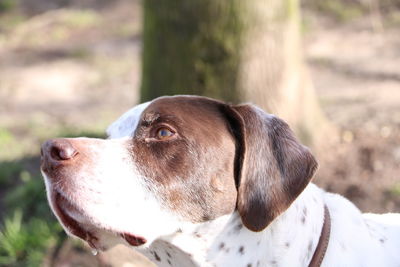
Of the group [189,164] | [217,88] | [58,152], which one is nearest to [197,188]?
[189,164]

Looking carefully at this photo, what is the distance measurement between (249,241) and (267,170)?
0.33 metres

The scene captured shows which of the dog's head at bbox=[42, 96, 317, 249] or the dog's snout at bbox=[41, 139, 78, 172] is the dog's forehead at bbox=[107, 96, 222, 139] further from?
the dog's snout at bbox=[41, 139, 78, 172]

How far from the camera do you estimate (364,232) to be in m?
2.84

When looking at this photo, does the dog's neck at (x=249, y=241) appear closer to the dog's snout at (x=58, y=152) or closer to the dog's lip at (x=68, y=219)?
the dog's lip at (x=68, y=219)

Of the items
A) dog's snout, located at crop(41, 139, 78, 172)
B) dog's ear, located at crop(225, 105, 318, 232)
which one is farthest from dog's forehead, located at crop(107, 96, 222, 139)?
dog's snout, located at crop(41, 139, 78, 172)

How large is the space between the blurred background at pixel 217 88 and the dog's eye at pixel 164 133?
1.64 meters

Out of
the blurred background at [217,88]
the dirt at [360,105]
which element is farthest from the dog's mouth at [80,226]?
the dirt at [360,105]

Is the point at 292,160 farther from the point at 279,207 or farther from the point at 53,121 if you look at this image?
the point at 53,121

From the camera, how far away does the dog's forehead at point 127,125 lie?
269 centimetres

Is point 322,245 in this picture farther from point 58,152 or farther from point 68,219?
point 58,152

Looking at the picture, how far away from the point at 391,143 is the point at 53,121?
12.6 ft

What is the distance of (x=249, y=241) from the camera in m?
2.61

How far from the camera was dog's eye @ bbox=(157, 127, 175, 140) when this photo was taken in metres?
2.56

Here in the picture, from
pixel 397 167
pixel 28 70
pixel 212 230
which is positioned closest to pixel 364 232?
pixel 212 230
